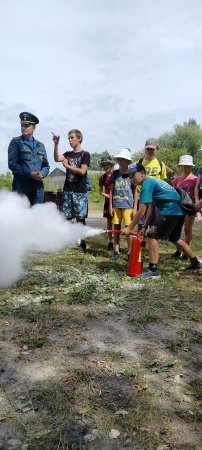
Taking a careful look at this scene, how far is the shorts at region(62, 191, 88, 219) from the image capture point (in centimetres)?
749

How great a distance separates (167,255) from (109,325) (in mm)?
4273

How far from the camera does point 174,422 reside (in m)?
2.48

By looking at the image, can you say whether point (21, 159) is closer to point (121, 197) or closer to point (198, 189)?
point (121, 197)

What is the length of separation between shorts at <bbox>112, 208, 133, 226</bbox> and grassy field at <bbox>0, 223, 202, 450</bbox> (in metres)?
2.11

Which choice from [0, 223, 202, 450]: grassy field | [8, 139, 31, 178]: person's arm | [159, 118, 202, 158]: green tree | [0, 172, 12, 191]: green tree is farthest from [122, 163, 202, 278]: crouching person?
[159, 118, 202, 158]: green tree

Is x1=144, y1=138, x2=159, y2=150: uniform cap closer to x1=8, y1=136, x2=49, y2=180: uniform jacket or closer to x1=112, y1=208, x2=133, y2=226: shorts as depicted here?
x1=112, y1=208, x2=133, y2=226: shorts

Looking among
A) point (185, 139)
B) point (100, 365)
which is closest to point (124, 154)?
point (100, 365)

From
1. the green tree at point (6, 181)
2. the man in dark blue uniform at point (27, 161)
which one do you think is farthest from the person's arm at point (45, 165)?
the green tree at point (6, 181)

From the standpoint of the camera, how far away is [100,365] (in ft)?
10.3

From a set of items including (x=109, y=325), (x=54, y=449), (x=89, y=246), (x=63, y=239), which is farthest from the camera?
(x=89, y=246)

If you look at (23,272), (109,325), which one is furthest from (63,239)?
(109,325)

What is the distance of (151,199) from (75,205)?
184 cm

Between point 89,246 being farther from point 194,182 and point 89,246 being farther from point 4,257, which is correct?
point 4,257

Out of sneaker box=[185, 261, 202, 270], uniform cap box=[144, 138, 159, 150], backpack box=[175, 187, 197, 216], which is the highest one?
uniform cap box=[144, 138, 159, 150]
